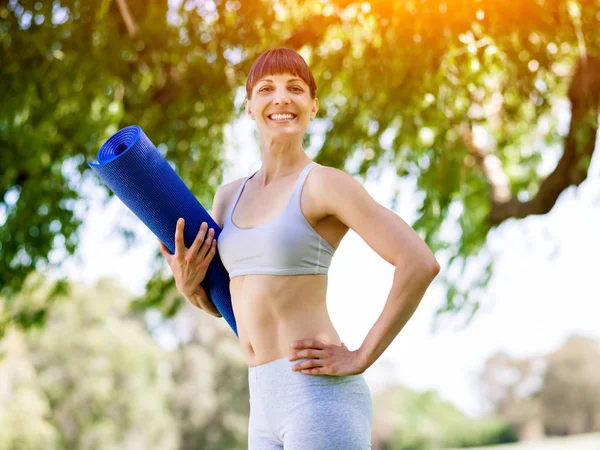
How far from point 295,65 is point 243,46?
3845mm

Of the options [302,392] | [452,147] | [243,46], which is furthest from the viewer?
[243,46]

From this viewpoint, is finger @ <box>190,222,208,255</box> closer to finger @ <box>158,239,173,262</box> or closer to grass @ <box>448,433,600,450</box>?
finger @ <box>158,239,173,262</box>

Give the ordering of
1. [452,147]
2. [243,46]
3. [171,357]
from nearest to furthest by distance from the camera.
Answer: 1. [452,147]
2. [243,46]
3. [171,357]

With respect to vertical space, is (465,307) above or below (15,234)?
below

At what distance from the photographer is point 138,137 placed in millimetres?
2096

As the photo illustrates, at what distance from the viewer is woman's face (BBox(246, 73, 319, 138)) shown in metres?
1.98

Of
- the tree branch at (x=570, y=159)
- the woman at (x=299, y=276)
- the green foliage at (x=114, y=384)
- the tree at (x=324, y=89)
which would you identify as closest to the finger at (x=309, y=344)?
the woman at (x=299, y=276)

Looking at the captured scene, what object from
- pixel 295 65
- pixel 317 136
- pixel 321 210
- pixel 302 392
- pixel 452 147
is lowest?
pixel 302 392

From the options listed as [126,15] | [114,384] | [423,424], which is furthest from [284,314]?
[423,424]

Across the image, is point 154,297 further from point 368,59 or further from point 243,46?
point 368,59

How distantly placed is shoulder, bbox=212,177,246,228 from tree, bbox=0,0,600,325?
2.20 m

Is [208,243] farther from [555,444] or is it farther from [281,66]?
[555,444]

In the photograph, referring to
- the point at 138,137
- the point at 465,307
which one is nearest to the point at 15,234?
the point at 465,307

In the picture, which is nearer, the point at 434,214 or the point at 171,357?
the point at 434,214
